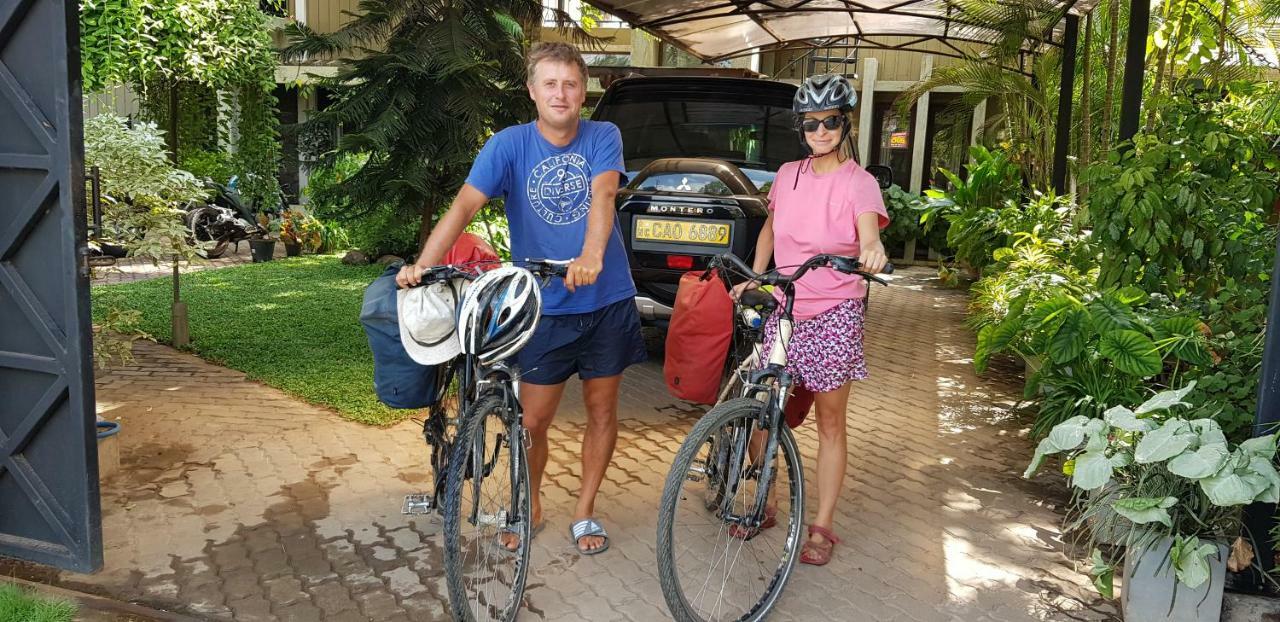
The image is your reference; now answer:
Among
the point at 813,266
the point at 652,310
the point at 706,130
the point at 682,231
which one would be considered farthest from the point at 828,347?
the point at 706,130

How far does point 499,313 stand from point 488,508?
2.30 ft

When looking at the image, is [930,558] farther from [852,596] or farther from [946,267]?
[946,267]

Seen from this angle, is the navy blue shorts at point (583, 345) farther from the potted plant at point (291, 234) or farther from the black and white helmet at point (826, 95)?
the potted plant at point (291, 234)

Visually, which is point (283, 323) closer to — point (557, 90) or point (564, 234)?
point (564, 234)

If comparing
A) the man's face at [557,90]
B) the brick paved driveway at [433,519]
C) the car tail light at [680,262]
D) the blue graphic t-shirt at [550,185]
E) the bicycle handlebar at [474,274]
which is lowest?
the brick paved driveway at [433,519]

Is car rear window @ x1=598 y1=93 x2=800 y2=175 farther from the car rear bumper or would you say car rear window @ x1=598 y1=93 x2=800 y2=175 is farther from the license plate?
the car rear bumper

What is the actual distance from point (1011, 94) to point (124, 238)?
32.0 feet

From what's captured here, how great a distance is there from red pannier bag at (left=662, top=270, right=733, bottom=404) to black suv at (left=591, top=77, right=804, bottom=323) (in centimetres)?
229

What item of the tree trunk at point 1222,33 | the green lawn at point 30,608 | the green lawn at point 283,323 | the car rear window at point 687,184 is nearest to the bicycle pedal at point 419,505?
the green lawn at point 30,608

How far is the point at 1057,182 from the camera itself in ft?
→ 31.2

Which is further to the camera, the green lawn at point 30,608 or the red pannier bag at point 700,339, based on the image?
the red pannier bag at point 700,339

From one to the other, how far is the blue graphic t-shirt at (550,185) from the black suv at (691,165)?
2.39 metres

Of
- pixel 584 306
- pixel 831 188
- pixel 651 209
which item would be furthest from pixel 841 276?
pixel 651 209

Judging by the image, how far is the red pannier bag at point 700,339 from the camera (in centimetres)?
365
